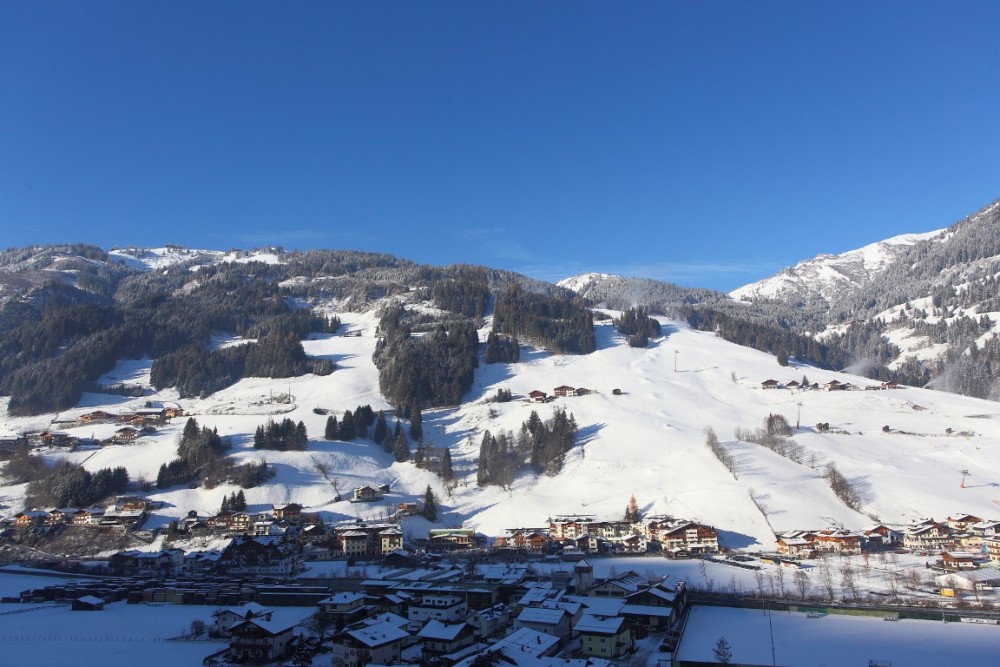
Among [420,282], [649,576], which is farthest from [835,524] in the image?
[420,282]

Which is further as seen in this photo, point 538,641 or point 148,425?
point 148,425

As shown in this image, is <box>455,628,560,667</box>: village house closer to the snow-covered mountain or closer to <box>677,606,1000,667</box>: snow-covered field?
<box>677,606,1000,667</box>: snow-covered field

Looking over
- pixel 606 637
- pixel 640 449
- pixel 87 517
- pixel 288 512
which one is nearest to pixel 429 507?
pixel 288 512

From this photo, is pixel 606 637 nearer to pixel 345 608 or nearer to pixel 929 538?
pixel 345 608

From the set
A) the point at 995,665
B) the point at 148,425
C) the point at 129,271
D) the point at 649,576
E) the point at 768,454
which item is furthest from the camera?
the point at 129,271

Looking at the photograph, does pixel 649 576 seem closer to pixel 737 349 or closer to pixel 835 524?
pixel 835 524

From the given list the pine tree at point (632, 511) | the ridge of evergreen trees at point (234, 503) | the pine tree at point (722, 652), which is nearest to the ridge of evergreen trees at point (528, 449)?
the pine tree at point (632, 511)
